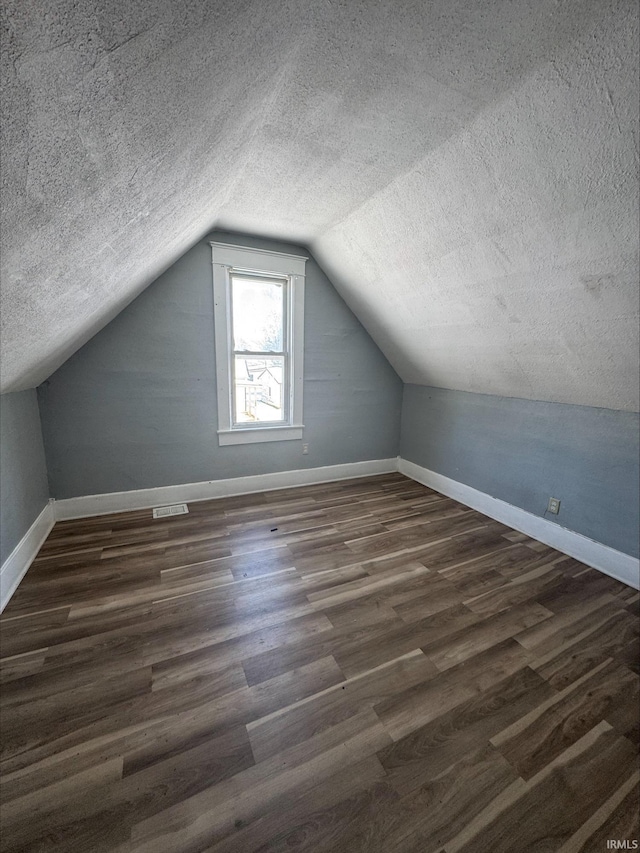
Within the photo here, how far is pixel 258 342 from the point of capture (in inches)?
129

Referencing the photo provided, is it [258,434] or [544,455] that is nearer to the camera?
[544,455]

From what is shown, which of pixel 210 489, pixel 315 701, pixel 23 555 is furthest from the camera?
pixel 210 489

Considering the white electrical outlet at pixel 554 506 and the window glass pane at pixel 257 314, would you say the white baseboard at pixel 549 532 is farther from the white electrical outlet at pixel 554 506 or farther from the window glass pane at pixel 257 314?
the window glass pane at pixel 257 314

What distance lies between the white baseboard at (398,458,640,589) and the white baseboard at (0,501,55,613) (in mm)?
3485

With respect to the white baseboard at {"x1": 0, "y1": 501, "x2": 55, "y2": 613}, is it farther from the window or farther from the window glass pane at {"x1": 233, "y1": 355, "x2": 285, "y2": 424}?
the window glass pane at {"x1": 233, "y1": 355, "x2": 285, "y2": 424}

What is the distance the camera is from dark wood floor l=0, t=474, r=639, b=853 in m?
1.02

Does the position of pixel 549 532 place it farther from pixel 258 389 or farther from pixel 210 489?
pixel 210 489

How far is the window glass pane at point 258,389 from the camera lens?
328 cm

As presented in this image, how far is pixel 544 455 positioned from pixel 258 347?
266 centimetres

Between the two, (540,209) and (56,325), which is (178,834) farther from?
(540,209)

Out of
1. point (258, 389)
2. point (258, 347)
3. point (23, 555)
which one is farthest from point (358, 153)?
point (23, 555)

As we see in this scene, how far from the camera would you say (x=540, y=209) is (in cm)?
156

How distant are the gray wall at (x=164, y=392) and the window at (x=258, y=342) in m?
0.09

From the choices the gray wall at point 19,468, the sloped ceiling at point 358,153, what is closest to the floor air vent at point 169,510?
the gray wall at point 19,468
